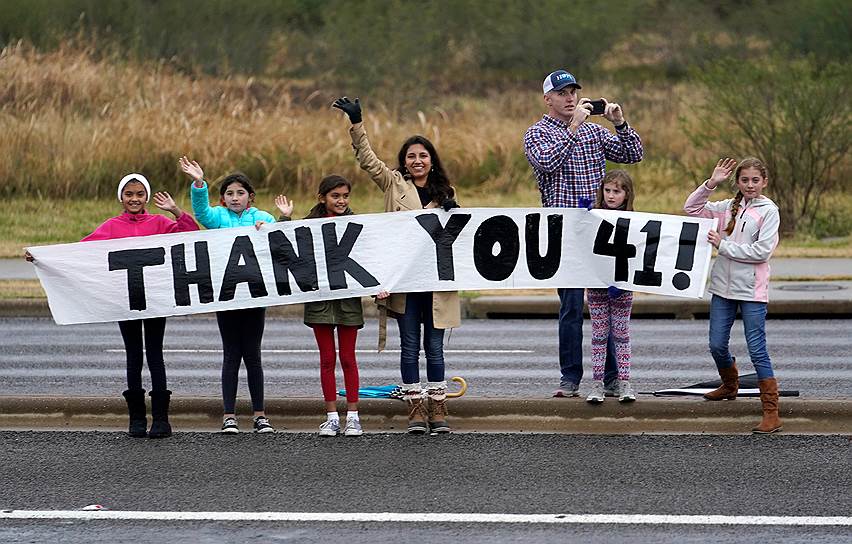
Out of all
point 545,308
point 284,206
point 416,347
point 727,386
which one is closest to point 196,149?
point 545,308

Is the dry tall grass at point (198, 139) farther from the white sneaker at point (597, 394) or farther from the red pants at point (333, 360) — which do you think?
the red pants at point (333, 360)

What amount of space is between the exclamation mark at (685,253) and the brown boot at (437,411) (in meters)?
1.62

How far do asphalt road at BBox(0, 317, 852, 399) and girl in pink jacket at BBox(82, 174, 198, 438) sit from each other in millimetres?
1601

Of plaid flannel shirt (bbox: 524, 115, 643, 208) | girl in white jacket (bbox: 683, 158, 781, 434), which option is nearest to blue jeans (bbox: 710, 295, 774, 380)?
girl in white jacket (bbox: 683, 158, 781, 434)

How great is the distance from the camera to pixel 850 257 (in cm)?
1975

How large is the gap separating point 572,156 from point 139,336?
288 cm

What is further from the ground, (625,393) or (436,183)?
(436,183)

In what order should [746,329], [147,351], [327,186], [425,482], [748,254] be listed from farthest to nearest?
[327,186] < [147,351] < [746,329] < [748,254] < [425,482]

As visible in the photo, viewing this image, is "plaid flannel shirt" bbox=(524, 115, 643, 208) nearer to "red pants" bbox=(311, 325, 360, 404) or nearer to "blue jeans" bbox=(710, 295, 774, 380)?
"blue jeans" bbox=(710, 295, 774, 380)

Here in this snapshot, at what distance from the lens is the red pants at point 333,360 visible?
862 cm

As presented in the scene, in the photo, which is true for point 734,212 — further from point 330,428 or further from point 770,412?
point 330,428

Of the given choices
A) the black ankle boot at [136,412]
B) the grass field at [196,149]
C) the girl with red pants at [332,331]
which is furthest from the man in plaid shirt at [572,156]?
the grass field at [196,149]

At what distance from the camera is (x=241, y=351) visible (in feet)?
29.1

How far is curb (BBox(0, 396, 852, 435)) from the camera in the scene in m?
8.62
